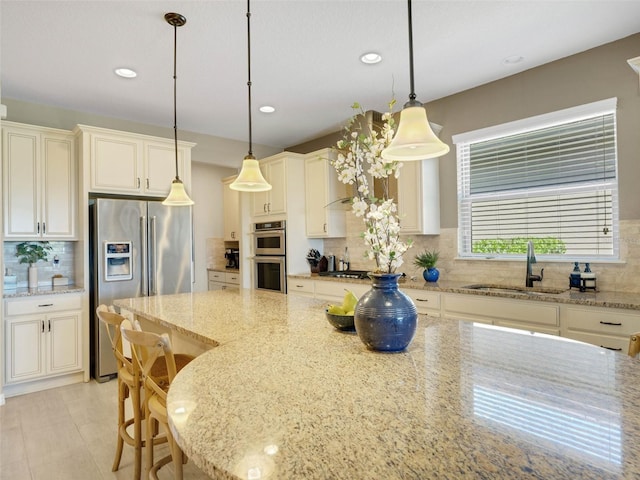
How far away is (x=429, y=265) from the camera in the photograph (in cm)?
359

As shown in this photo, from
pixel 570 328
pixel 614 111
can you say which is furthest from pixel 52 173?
pixel 614 111

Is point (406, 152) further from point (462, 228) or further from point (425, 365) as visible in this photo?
point (462, 228)

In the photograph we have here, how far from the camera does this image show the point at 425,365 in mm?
1175

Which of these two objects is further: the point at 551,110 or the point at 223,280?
the point at 223,280

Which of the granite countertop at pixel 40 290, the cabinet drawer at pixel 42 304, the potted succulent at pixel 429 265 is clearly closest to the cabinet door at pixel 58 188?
the granite countertop at pixel 40 290

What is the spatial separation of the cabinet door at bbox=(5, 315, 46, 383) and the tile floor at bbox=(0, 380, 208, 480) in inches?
7.8

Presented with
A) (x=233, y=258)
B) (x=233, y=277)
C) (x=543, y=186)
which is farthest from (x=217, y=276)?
(x=543, y=186)

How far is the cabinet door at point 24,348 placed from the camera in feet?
10.7

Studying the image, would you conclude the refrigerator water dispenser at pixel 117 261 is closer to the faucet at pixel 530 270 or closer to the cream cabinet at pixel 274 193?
the cream cabinet at pixel 274 193

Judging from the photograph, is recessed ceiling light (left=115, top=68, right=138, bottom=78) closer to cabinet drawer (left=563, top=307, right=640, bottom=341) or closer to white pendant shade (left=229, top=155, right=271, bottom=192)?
white pendant shade (left=229, top=155, right=271, bottom=192)

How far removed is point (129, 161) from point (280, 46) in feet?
6.74

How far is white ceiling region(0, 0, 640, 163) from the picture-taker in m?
2.37

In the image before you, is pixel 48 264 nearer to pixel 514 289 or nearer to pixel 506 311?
pixel 506 311

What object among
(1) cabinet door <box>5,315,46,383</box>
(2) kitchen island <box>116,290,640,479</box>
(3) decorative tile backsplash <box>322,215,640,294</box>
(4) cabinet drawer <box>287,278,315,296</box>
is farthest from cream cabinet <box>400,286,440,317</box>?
(1) cabinet door <box>5,315,46,383</box>
